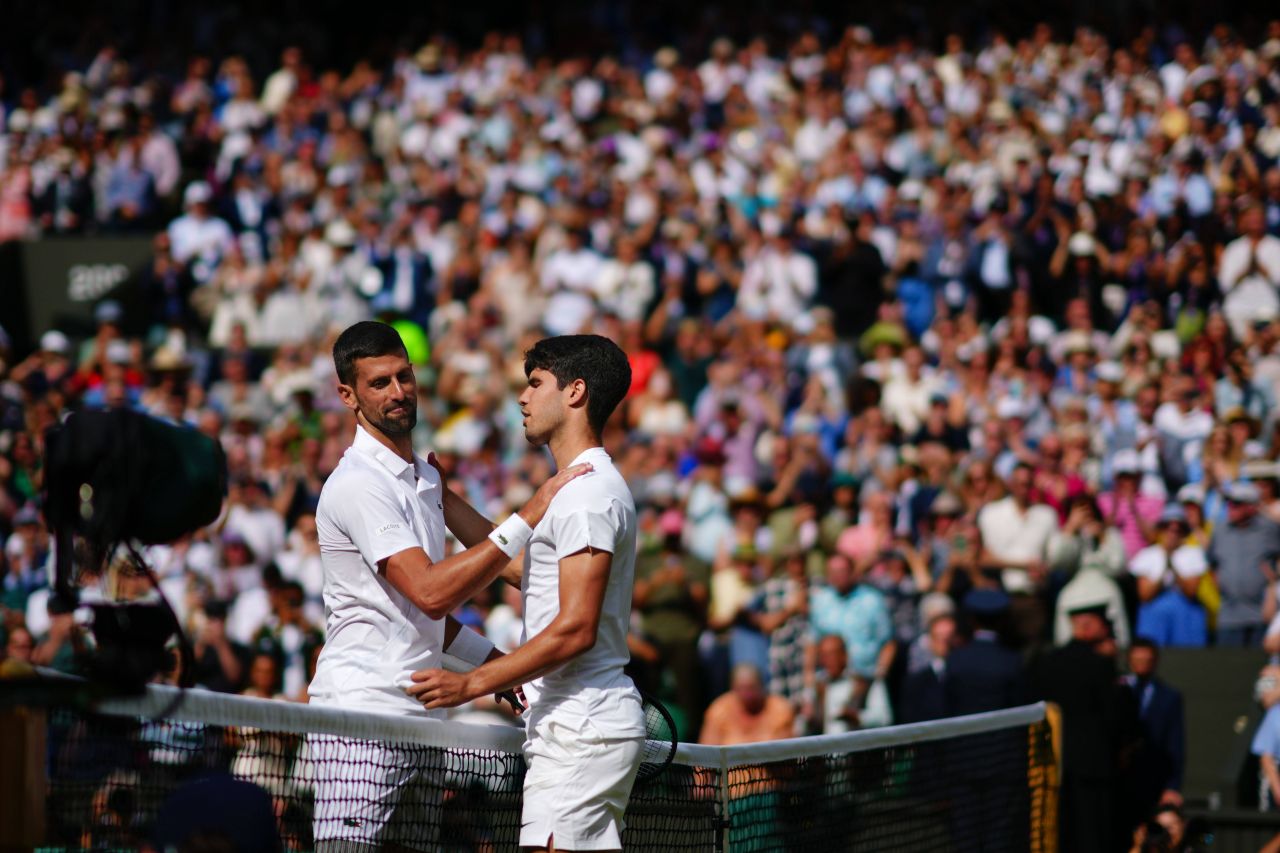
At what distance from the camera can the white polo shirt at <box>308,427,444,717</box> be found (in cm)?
527

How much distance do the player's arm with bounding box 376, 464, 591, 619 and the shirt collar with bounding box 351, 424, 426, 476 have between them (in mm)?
348

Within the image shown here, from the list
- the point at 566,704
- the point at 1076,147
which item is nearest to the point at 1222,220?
the point at 1076,147

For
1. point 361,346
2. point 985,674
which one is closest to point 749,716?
point 985,674

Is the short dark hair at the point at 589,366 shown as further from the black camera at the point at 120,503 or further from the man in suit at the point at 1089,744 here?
the man in suit at the point at 1089,744

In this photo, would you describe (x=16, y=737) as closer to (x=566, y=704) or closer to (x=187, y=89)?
(x=566, y=704)

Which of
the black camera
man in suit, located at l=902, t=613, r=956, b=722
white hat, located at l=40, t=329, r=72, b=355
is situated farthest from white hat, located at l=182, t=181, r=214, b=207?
the black camera

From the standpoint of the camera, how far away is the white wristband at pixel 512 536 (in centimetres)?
493

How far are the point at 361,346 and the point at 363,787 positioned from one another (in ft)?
4.32

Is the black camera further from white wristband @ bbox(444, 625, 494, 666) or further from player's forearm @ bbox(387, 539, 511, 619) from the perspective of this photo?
white wristband @ bbox(444, 625, 494, 666)

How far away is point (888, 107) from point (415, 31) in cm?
848

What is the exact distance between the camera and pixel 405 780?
525cm

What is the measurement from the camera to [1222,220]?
17.1m

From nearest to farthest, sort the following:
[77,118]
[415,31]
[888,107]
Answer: [888,107] → [77,118] → [415,31]

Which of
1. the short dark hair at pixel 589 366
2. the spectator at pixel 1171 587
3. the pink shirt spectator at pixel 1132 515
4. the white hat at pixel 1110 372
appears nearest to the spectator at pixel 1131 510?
the pink shirt spectator at pixel 1132 515
